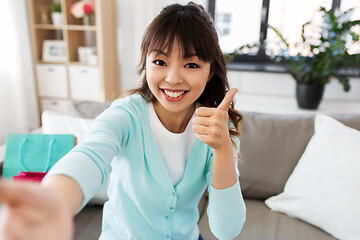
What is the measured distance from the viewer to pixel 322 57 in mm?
2281

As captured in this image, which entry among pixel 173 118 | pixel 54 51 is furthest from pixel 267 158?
pixel 54 51

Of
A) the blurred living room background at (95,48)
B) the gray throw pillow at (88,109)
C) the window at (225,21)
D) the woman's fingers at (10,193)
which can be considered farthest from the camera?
the window at (225,21)

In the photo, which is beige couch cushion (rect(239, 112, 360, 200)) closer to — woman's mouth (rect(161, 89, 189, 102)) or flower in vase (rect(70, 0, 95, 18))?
woman's mouth (rect(161, 89, 189, 102))

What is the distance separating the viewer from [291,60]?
2.44m

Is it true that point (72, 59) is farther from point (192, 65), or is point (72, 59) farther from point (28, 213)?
point (28, 213)

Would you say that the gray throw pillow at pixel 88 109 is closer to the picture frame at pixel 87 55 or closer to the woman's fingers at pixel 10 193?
the woman's fingers at pixel 10 193

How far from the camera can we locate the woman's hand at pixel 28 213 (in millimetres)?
Result: 300

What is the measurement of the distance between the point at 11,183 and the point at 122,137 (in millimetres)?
540

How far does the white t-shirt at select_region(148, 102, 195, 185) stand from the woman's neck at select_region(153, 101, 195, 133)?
0.03m

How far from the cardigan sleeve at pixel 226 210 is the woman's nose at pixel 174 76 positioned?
307 millimetres

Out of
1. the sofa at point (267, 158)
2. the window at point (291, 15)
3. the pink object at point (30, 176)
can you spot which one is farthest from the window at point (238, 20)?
the pink object at point (30, 176)

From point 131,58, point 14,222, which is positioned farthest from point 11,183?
point 131,58

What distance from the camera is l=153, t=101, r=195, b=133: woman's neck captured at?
3.20 ft

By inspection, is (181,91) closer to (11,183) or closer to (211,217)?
(211,217)
